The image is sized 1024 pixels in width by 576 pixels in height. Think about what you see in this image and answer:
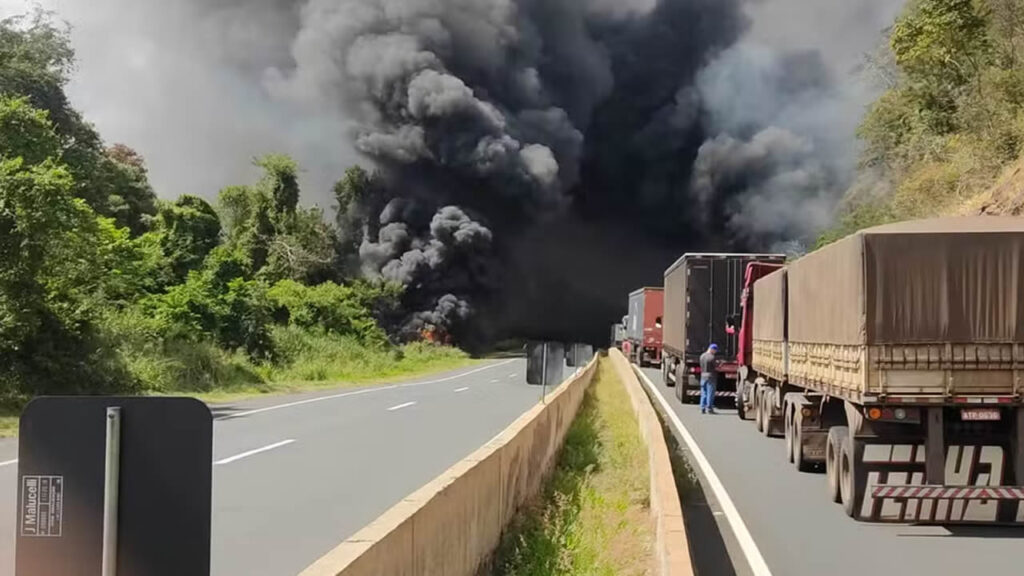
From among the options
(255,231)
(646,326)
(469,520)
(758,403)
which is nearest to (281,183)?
(255,231)

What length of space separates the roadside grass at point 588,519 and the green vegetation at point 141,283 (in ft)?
39.5

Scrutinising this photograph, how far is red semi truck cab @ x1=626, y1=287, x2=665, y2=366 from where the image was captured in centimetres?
4231

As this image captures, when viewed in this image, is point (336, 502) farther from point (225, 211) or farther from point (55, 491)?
point (225, 211)

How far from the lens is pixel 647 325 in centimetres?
4334

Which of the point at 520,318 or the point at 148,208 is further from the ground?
the point at 148,208

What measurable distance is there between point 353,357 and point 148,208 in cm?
1954

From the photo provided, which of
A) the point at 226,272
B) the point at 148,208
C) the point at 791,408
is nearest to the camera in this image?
the point at 791,408

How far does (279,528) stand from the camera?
27.5 feet

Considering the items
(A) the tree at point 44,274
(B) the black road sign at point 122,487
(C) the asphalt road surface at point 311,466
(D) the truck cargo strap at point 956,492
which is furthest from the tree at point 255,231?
(B) the black road sign at point 122,487

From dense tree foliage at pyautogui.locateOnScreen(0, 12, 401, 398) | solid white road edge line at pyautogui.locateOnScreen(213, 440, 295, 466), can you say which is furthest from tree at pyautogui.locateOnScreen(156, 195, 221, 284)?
solid white road edge line at pyautogui.locateOnScreen(213, 440, 295, 466)

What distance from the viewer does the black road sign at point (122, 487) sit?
2896 mm

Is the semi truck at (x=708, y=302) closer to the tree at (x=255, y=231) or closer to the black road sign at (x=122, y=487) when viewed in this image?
the black road sign at (x=122, y=487)

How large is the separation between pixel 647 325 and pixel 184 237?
20.4 m

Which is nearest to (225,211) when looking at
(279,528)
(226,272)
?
(226,272)
